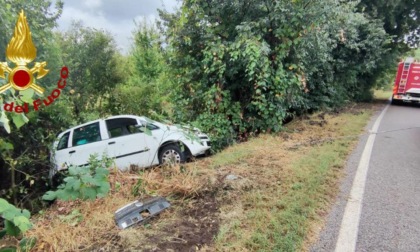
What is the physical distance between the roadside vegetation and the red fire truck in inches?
206

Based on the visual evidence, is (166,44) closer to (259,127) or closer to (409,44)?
(259,127)

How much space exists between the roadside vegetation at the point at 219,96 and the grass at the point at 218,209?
3 cm

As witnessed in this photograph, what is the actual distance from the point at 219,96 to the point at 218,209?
4947mm

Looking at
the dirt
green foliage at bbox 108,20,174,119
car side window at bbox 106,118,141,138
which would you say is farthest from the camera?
green foliage at bbox 108,20,174,119

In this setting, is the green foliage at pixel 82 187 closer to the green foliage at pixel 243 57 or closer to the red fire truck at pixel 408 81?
the green foliage at pixel 243 57

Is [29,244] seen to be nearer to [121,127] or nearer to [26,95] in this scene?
[26,95]

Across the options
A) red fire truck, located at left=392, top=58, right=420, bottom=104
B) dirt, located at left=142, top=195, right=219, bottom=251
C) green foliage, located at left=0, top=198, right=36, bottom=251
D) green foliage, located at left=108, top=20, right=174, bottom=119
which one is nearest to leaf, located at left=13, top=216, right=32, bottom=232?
green foliage, located at left=0, top=198, right=36, bottom=251

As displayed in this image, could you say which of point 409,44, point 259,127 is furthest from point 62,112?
point 409,44

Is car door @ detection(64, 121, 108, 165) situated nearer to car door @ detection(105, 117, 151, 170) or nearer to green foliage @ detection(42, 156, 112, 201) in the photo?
car door @ detection(105, 117, 151, 170)

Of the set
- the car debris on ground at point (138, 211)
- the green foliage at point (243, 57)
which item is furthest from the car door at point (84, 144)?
the car debris on ground at point (138, 211)

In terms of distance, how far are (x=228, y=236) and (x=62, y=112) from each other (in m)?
6.39

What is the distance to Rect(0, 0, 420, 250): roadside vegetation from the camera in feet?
12.1

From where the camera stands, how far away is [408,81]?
59.3ft

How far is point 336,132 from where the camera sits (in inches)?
323
